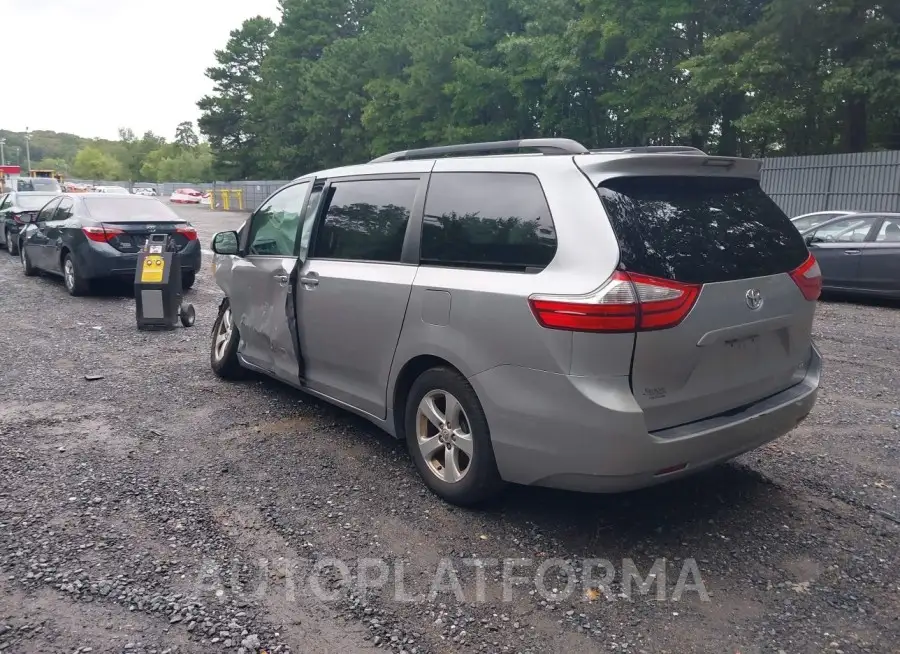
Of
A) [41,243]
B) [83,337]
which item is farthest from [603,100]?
[83,337]

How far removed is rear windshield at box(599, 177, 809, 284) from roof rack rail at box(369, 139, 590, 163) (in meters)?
0.43

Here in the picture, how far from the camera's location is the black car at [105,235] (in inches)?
428

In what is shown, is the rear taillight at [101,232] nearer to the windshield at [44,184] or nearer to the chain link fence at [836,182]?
the chain link fence at [836,182]

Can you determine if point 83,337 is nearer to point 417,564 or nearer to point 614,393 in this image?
point 417,564

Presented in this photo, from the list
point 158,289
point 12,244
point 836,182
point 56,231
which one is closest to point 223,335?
point 158,289

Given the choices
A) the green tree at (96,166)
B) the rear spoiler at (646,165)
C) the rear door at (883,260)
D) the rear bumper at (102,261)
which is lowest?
the rear bumper at (102,261)

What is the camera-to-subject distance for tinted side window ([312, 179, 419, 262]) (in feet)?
14.2

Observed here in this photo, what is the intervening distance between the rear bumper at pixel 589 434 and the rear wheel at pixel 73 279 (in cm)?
949

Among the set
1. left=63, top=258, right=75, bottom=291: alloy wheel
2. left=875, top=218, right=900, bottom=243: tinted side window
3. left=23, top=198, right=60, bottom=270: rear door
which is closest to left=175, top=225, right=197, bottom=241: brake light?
left=63, top=258, right=75, bottom=291: alloy wheel

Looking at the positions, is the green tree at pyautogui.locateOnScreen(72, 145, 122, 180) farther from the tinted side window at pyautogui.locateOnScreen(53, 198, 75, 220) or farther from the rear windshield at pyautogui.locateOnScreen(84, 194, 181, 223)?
the rear windshield at pyautogui.locateOnScreen(84, 194, 181, 223)

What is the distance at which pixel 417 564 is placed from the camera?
340cm

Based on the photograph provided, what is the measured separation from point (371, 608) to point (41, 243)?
472 inches

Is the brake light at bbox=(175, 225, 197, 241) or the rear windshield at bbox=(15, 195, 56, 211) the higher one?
the rear windshield at bbox=(15, 195, 56, 211)

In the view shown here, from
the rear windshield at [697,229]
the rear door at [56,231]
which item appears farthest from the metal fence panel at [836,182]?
the rear door at [56,231]
